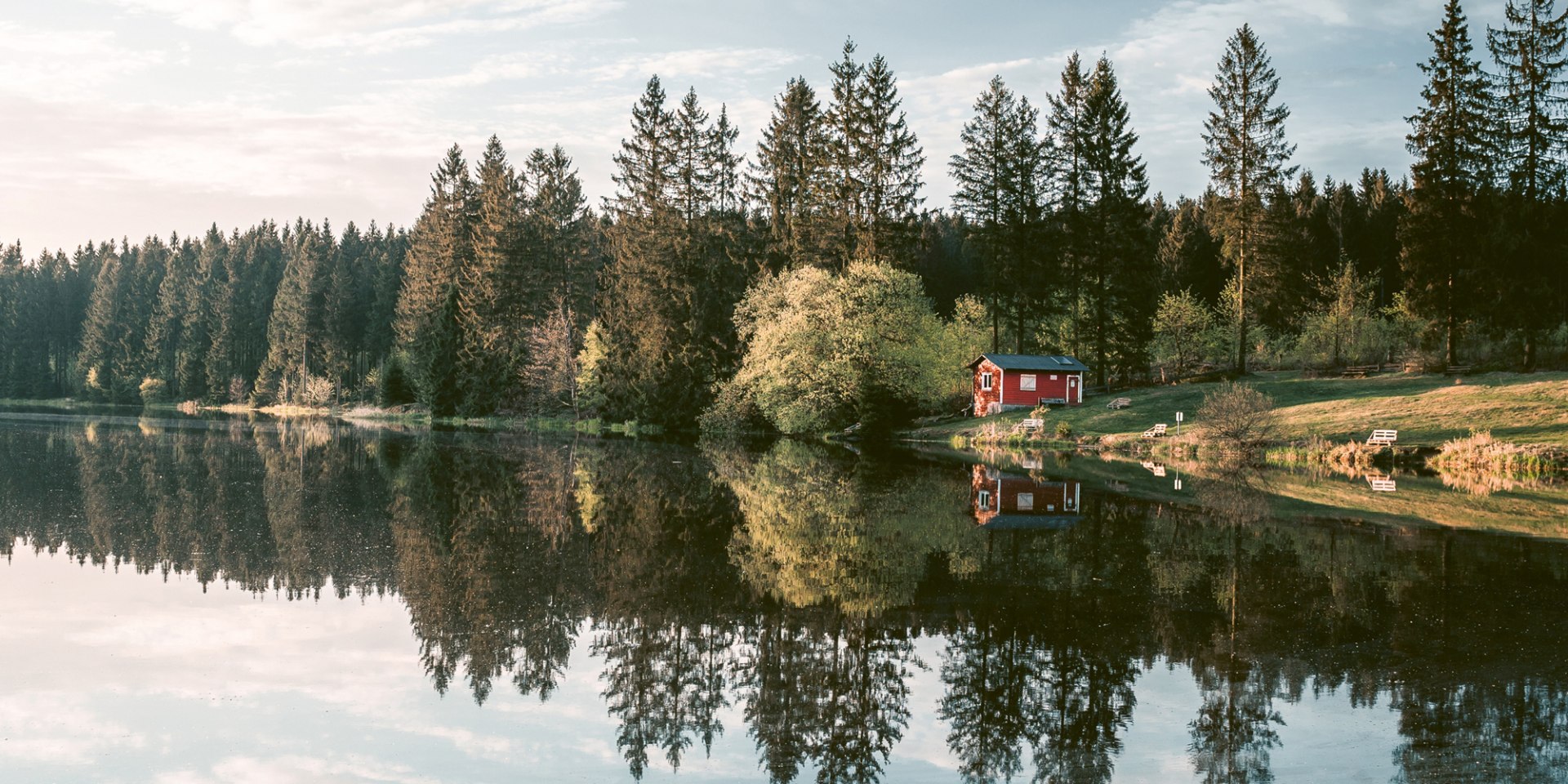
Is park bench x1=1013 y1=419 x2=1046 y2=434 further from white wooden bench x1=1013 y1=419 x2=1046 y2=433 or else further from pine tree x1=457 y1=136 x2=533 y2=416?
pine tree x1=457 y1=136 x2=533 y2=416

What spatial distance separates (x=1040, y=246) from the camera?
59.5 metres

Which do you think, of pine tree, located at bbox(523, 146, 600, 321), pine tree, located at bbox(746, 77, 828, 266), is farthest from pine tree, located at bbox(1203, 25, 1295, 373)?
pine tree, located at bbox(523, 146, 600, 321)

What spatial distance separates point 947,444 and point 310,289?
72.0 meters

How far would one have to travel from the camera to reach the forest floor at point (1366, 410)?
3847 cm

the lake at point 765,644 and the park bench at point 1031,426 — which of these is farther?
the park bench at point 1031,426

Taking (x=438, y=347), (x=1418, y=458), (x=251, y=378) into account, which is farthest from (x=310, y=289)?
(x=1418, y=458)

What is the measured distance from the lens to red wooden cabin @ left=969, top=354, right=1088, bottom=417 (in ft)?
184

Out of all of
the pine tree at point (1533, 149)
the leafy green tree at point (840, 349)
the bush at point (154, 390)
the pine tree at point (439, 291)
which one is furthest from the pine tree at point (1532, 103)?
the bush at point (154, 390)

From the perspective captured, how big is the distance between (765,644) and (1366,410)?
133 ft

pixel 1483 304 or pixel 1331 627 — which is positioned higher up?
pixel 1483 304

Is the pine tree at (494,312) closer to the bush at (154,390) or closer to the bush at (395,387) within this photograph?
the bush at (395,387)

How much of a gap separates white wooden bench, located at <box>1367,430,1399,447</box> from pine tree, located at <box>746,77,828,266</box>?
97.9 ft

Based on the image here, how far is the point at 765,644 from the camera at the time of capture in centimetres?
1148

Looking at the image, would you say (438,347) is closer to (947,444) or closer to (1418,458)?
(947,444)
